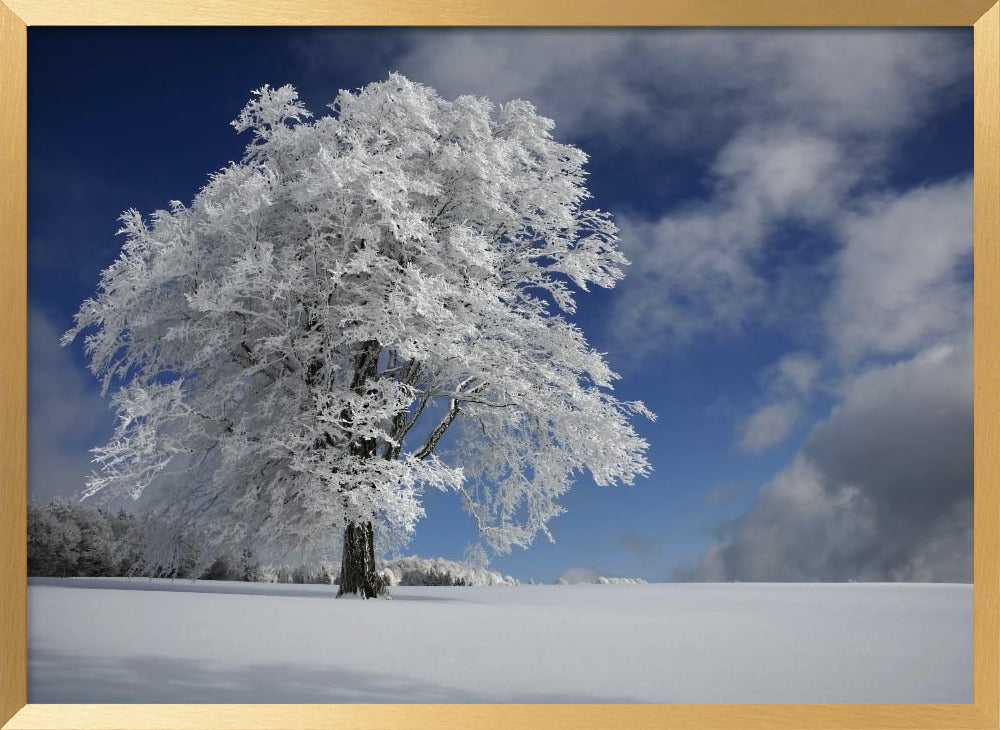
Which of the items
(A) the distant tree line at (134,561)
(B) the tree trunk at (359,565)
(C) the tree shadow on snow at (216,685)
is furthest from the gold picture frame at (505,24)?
(B) the tree trunk at (359,565)

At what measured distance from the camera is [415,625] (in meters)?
7.12

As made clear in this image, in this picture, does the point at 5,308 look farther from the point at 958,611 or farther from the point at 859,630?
the point at 958,611

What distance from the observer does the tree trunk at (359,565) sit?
973 centimetres

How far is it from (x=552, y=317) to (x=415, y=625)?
13.2 feet

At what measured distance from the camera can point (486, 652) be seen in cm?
600

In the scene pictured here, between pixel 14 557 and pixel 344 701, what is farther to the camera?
pixel 14 557

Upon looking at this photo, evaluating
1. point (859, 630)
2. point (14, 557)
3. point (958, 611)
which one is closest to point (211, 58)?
point (14, 557)

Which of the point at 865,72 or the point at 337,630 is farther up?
the point at 865,72

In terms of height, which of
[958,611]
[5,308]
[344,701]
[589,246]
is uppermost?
[589,246]

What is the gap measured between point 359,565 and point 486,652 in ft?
13.2

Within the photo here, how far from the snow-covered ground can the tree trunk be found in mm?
1535

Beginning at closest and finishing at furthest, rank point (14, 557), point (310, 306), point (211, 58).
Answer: point (14, 557) < point (211, 58) < point (310, 306)

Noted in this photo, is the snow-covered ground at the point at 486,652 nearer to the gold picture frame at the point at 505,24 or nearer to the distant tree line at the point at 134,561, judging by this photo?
the gold picture frame at the point at 505,24


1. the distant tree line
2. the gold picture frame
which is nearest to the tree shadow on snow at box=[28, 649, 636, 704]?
the gold picture frame
